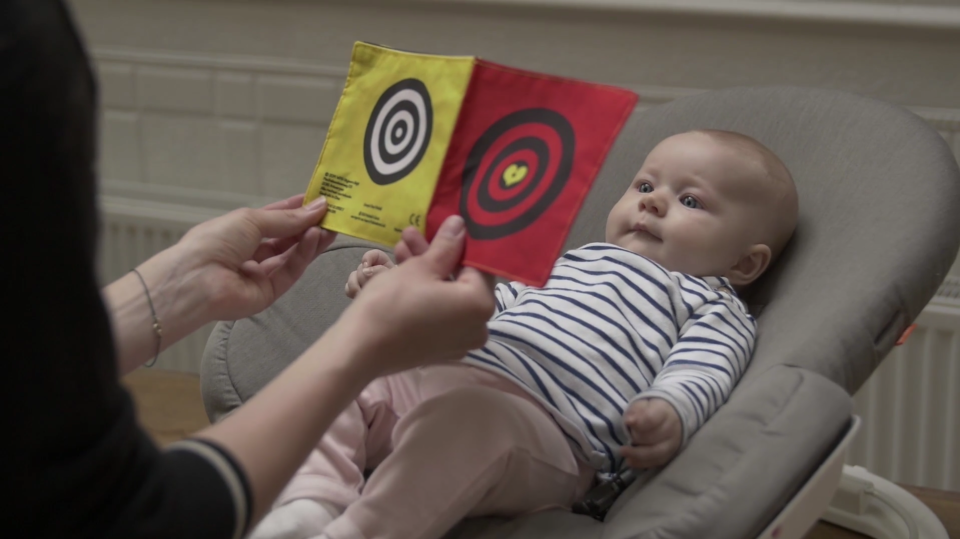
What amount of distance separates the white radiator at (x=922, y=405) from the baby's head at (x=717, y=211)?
27.2 inches

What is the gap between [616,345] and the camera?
106 centimetres

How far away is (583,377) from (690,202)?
290mm

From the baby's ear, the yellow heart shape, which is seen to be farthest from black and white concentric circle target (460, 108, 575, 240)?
the baby's ear

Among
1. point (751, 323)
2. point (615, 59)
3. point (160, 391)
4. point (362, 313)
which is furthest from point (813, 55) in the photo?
point (160, 391)

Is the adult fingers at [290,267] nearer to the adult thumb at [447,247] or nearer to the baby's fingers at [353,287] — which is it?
the baby's fingers at [353,287]

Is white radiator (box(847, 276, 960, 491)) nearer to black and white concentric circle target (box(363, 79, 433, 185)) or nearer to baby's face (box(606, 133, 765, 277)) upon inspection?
baby's face (box(606, 133, 765, 277))

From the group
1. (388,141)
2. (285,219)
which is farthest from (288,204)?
(388,141)

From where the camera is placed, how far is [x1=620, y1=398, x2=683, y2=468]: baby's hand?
35.4 inches

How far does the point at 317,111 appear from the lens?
2094 mm

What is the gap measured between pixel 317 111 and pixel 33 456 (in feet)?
5.39

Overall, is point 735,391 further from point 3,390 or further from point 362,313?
point 3,390

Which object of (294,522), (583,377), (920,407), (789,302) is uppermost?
(789,302)

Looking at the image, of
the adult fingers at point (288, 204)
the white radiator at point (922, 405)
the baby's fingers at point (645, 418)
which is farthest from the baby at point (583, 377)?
the white radiator at point (922, 405)

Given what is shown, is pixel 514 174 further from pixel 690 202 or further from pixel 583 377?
pixel 690 202
